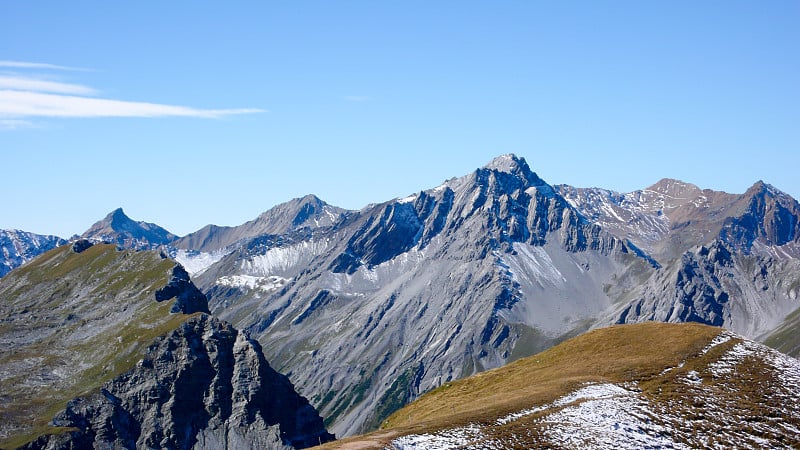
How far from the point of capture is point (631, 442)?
6625 centimetres

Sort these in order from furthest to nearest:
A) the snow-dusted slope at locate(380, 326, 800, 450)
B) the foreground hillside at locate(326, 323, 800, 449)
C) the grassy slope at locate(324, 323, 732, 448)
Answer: the grassy slope at locate(324, 323, 732, 448)
the foreground hillside at locate(326, 323, 800, 449)
the snow-dusted slope at locate(380, 326, 800, 450)

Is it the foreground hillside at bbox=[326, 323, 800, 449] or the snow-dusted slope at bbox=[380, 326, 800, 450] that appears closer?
the snow-dusted slope at bbox=[380, 326, 800, 450]

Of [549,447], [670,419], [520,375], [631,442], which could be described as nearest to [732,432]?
[670,419]

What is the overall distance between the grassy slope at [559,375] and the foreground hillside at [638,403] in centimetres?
17

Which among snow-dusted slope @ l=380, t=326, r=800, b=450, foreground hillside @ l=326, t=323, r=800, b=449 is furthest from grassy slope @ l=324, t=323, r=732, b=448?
snow-dusted slope @ l=380, t=326, r=800, b=450

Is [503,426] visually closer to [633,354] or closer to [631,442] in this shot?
[631,442]

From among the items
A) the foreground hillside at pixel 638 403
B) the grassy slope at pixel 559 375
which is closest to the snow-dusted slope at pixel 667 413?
the foreground hillside at pixel 638 403

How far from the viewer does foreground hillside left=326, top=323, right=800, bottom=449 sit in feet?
214

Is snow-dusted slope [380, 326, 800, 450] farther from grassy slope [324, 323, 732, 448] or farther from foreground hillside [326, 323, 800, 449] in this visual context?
grassy slope [324, 323, 732, 448]

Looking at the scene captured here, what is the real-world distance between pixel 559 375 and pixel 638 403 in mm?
16720

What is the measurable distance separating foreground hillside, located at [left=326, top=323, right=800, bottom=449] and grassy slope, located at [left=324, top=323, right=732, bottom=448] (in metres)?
0.17

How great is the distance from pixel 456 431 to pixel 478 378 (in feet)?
132

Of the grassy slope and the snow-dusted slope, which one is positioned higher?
the grassy slope

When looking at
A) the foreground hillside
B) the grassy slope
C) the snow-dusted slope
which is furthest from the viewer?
the grassy slope
